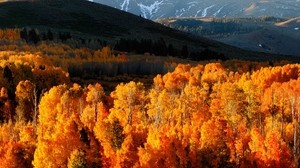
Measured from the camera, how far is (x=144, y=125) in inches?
4422

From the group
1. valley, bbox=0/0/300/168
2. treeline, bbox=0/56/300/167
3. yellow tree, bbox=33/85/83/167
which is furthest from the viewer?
valley, bbox=0/0/300/168

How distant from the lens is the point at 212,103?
431ft

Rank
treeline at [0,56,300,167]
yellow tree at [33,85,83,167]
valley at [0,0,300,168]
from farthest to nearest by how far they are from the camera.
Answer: valley at [0,0,300,168] → treeline at [0,56,300,167] → yellow tree at [33,85,83,167]

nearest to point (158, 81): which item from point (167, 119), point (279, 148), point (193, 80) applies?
point (193, 80)

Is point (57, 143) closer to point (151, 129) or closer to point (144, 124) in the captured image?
point (151, 129)

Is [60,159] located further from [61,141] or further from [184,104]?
[184,104]

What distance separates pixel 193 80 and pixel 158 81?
644 inches

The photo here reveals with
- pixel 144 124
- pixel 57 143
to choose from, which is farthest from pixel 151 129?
pixel 57 143

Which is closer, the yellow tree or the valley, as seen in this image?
the yellow tree

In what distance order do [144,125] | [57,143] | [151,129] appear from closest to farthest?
[57,143]
[151,129]
[144,125]

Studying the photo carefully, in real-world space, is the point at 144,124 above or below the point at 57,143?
below

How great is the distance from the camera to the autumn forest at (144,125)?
286ft

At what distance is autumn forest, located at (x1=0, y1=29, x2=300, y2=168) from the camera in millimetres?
87250

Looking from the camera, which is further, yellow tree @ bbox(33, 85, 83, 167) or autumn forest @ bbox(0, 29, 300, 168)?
autumn forest @ bbox(0, 29, 300, 168)
